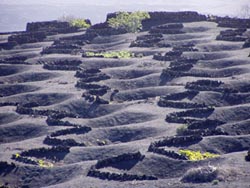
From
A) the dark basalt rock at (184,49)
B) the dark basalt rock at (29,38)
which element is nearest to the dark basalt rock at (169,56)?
the dark basalt rock at (184,49)

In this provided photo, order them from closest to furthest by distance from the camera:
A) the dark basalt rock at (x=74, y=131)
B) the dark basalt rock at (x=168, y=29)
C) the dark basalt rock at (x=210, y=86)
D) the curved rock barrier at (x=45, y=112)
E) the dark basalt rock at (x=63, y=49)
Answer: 1. the dark basalt rock at (x=74, y=131)
2. the curved rock barrier at (x=45, y=112)
3. the dark basalt rock at (x=210, y=86)
4. the dark basalt rock at (x=63, y=49)
5. the dark basalt rock at (x=168, y=29)

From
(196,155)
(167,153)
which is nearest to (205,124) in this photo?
(196,155)

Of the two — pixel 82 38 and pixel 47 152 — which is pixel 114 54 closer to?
pixel 82 38

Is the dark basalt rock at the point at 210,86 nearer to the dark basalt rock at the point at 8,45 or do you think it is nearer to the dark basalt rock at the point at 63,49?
the dark basalt rock at the point at 63,49

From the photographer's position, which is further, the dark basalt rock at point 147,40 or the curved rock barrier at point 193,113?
the dark basalt rock at point 147,40

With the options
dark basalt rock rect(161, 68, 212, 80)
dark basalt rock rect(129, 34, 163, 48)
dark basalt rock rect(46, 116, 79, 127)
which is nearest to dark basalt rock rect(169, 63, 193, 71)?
dark basalt rock rect(161, 68, 212, 80)

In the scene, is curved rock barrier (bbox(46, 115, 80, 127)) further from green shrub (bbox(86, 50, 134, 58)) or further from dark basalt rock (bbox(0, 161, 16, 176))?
green shrub (bbox(86, 50, 134, 58))

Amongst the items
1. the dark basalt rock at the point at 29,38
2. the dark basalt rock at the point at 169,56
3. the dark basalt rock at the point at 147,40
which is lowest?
the dark basalt rock at the point at 169,56
